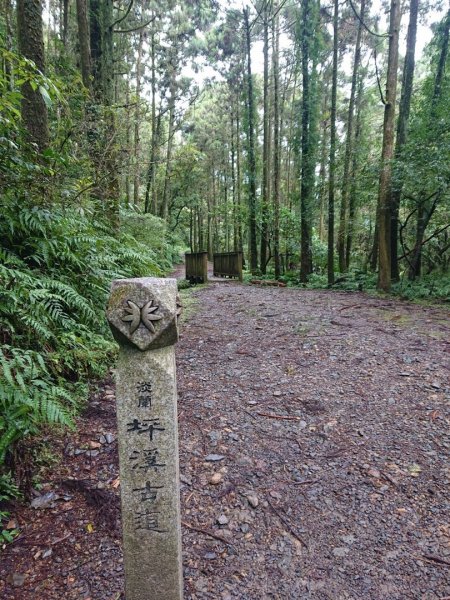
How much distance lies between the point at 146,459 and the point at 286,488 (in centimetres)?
145

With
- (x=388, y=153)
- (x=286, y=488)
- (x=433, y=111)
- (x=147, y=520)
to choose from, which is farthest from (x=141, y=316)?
(x=433, y=111)

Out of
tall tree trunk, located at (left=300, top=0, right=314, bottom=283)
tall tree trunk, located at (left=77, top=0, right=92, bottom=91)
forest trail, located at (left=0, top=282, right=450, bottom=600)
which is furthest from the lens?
tall tree trunk, located at (left=300, top=0, right=314, bottom=283)

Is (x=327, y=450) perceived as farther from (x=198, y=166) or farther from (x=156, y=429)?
(x=198, y=166)

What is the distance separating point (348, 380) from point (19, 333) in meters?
3.58

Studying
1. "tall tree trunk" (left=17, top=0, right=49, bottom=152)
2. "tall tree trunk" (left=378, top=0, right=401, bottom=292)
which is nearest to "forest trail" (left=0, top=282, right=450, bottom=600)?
"tall tree trunk" (left=17, top=0, right=49, bottom=152)

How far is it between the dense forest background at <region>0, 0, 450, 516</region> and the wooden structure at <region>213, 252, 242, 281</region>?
43.2 inches

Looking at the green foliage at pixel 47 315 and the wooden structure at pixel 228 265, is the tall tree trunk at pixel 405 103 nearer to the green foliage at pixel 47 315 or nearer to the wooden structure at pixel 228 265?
the wooden structure at pixel 228 265

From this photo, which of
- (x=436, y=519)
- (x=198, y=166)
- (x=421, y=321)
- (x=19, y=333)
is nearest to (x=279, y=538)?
(x=436, y=519)

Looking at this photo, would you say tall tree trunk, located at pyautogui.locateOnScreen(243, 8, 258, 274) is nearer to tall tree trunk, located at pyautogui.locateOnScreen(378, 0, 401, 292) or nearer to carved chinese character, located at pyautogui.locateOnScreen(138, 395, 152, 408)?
tall tree trunk, located at pyautogui.locateOnScreen(378, 0, 401, 292)

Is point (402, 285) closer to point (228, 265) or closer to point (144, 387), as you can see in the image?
point (228, 265)

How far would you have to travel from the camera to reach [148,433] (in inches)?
60.9

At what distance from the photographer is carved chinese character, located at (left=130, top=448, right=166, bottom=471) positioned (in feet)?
5.11

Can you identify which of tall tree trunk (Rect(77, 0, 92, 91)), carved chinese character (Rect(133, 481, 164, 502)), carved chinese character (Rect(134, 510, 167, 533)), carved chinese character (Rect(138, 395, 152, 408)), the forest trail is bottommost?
the forest trail

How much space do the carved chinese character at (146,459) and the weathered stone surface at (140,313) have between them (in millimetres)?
510
